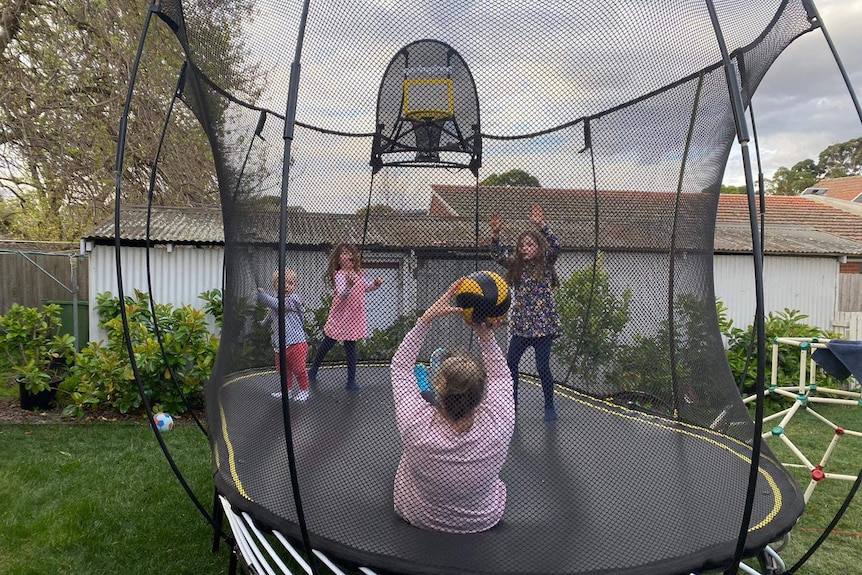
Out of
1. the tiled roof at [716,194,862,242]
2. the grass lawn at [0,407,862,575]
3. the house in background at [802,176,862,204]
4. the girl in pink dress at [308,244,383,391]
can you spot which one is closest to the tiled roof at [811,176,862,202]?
the house in background at [802,176,862,204]

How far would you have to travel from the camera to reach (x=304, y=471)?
184 centimetres

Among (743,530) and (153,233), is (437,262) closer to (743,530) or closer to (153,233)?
(743,530)

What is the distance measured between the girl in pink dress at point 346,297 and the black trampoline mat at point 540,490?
133 mm

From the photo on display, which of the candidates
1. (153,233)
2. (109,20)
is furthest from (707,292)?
(109,20)

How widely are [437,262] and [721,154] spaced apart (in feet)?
4.28

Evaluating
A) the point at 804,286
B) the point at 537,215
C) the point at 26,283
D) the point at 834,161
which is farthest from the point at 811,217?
the point at 834,161

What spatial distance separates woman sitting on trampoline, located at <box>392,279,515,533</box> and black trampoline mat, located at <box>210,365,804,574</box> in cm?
6

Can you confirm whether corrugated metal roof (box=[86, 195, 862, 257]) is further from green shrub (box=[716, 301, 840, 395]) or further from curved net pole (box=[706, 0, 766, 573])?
green shrub (box=[716, 301, 840, 395])

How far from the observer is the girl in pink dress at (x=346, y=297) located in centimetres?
188

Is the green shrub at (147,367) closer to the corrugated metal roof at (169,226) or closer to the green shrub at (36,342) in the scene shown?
the green shrub at (36,342)

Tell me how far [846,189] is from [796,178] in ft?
30.2

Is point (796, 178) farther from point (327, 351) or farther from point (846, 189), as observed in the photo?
point (327, 351)

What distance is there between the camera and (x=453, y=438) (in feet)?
5.59

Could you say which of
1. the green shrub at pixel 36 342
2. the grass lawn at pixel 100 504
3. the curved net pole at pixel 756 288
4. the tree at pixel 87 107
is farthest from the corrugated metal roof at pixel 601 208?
the tree at pixel 87 107
